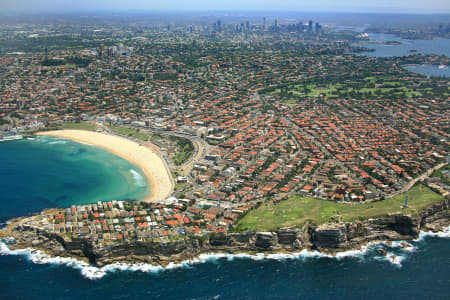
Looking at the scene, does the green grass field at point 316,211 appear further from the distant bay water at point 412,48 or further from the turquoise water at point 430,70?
the distant bay water at point 412,48

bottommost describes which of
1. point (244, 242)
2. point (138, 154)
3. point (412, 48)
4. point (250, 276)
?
point (250, 276)

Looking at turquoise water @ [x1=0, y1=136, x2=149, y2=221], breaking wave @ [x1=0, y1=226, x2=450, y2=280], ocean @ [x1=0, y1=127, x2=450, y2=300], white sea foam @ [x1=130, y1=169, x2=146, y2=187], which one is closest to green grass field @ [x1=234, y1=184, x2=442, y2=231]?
breaking wave @ [x1=0, y1=226, x2=450, y2=280]

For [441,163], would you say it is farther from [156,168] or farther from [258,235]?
[156,168]

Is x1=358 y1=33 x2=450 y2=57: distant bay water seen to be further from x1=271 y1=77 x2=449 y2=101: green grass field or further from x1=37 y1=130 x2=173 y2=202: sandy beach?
x1=37 y1=130 x2=173 y2=202: sandy beach

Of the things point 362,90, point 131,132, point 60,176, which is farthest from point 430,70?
point 60,176

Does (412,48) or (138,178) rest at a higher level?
(412,48)

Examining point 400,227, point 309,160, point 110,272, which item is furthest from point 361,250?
point 110,272

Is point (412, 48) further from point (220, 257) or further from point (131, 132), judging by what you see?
point (220, 257)
